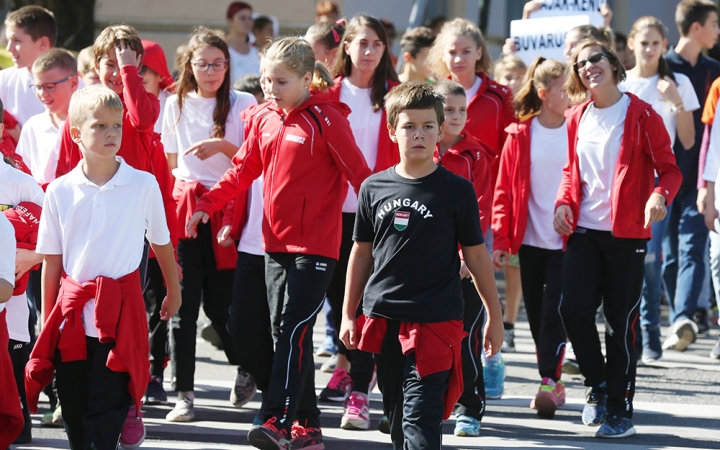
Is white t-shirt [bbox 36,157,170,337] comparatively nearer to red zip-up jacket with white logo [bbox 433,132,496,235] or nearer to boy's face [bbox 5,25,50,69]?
red zip-up jacket with white logo [bbox 433,132,496,235]

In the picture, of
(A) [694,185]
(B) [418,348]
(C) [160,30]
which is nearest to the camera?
(B) [418,348]

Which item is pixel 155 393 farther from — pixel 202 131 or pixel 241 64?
pixel 241 64

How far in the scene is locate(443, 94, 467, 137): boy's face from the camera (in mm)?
6387

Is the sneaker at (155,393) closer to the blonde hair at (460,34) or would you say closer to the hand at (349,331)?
the hand at (349,331)

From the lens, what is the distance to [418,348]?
5.02 meters

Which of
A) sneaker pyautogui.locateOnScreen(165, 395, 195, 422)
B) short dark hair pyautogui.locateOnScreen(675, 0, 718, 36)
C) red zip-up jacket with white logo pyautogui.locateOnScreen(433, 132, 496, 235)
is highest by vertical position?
short dark hair pyautogui.locateOnScreen(675, 0, 718, 36)

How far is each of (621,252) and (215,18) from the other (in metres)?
15.1

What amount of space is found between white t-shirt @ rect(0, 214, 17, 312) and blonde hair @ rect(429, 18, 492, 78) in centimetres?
371

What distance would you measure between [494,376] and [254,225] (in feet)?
6.40

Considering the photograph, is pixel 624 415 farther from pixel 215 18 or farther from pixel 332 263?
pixel 215 18

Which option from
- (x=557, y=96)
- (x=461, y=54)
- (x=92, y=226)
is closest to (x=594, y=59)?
(x=557, y=96)

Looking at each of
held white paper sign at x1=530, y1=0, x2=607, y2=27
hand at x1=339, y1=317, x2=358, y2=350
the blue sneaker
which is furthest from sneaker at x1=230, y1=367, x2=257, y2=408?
held white paper sign at x1=530, y1=0, x2=607, y2=27

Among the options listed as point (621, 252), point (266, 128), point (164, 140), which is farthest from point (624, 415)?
point (164, 140)

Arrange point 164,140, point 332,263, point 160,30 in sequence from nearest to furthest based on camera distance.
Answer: point 332,263 → point 164,140 → point 160,30
